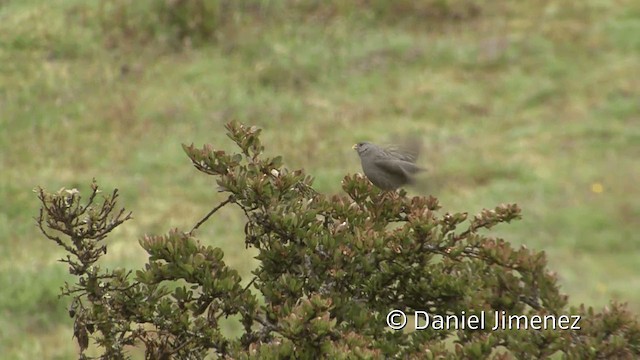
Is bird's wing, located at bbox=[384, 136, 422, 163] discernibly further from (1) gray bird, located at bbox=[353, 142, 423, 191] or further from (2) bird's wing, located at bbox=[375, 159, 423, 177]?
(2) bird's wing, located at bbox=[375, 159, 423, 177]

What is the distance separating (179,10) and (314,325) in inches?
508

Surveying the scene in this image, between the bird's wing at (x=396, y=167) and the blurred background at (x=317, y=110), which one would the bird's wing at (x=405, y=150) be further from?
the blurred background at (x=317, y=110)

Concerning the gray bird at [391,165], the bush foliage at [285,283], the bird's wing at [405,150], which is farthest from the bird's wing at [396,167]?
the bush foliage at [285,283]

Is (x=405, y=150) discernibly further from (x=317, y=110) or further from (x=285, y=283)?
(x=317, y=110)

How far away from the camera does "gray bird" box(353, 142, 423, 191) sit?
462 cm

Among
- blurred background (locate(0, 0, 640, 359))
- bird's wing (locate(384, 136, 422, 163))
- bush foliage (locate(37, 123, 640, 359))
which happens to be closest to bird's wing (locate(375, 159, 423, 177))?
bird's wing (locate(384, 136, 422, 163))

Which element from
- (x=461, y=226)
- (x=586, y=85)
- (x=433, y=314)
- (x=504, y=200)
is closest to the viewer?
(x=433, y=314)

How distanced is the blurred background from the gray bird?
174 inches

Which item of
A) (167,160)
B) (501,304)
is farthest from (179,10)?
(501,304)

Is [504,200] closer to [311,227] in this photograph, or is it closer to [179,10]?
→ [179,10]

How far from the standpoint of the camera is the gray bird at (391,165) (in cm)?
462

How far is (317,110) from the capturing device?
13.8 m

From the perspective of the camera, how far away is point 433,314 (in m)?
3.65

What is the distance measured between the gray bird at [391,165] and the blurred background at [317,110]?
4.43 metres
